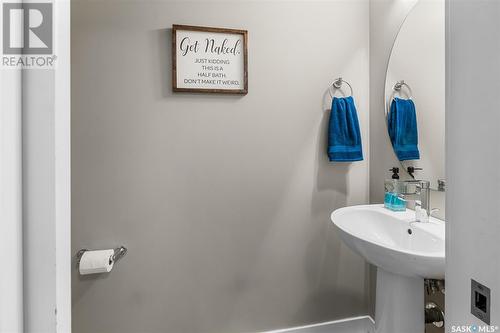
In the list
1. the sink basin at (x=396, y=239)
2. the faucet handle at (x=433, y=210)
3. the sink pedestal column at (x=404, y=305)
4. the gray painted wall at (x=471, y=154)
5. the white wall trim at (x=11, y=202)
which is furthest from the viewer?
the faucet handle at (x=433, y=210)

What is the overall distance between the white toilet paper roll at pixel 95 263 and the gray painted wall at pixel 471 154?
1375 millimetres

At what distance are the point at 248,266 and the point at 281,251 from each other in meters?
0.21

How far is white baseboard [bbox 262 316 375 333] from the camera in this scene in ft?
5.74

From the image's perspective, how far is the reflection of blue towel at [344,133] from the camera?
1.69m

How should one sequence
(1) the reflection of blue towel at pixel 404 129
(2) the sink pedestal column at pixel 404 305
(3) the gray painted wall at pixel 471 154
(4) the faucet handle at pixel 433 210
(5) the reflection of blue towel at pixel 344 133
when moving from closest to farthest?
(3) the gray painted wall at pixel 471 154 < (2) the sink pedestal column at pixel 404 305 < (4) the faucet handle at pixel 433 210 < (1) the reflection of blue towel at pixel 404 129 < (5) the reflection of blue towel at pixel 344 133

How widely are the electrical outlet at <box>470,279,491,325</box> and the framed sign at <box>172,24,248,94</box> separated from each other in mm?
1339

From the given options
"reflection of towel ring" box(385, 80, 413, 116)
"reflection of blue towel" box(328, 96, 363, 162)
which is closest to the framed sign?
"reflection of blue towel" box(328, 96, 363, 162)

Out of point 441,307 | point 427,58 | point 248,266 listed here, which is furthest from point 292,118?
point 441,307

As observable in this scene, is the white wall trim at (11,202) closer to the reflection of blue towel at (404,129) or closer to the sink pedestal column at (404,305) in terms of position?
the sink pedestal column at (404,305)

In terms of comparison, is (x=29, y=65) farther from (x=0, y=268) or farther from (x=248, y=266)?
(x=248, y=266)

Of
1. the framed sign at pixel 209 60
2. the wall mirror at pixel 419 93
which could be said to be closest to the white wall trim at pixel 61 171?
the framed sign at pixel 209 60

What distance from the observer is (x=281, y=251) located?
5.61ft

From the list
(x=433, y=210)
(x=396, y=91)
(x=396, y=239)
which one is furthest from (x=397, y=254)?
(x=396, y=91)

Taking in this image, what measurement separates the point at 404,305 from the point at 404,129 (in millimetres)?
854
